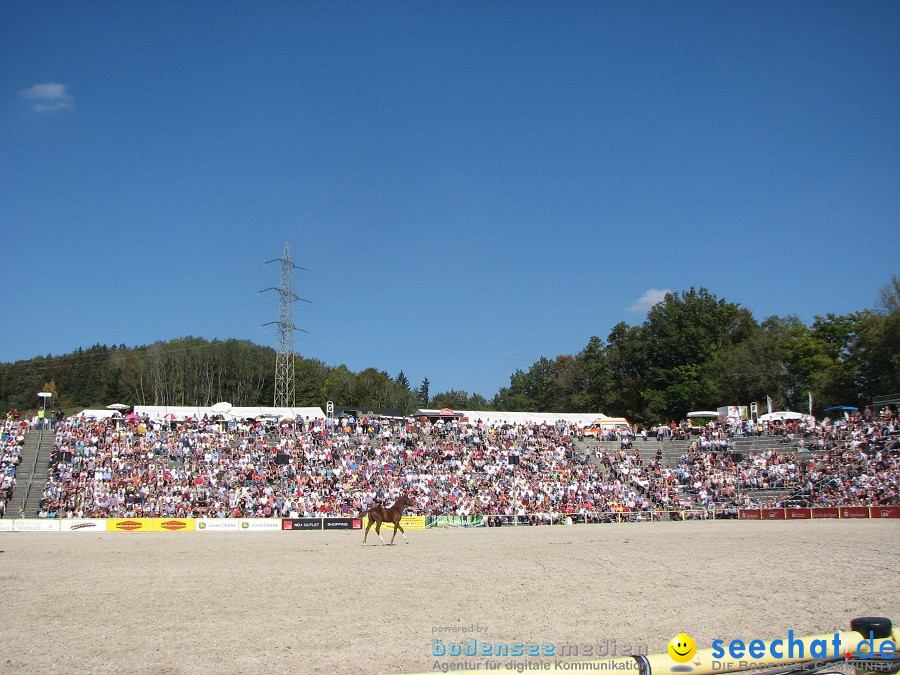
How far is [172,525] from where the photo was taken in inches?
1214

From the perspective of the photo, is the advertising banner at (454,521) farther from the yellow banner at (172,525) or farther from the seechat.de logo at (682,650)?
the seechat.de logo at (682,650)

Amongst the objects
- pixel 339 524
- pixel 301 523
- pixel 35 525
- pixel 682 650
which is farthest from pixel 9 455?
pixel 682 650

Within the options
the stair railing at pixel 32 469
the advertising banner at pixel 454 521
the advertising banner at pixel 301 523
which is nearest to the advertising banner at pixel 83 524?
the stair railing at pixel 32 469

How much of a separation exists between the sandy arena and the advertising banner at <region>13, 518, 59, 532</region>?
33.3 feet

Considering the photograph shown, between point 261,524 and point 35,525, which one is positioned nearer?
point 35,525

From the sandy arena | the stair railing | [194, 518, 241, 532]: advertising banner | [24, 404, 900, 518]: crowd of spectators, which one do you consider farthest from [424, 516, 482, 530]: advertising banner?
the stair railing

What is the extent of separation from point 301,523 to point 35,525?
37.1 ft

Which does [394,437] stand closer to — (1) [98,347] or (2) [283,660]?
(2) [283,660]

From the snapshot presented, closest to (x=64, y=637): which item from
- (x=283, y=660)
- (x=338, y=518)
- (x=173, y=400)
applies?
(x=283, y=660)

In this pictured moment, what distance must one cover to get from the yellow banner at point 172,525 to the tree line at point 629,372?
5058cm

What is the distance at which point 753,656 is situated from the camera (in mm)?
3541

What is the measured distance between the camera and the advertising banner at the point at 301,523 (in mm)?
30938

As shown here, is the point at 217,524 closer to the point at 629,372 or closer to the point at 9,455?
the point at 9,455

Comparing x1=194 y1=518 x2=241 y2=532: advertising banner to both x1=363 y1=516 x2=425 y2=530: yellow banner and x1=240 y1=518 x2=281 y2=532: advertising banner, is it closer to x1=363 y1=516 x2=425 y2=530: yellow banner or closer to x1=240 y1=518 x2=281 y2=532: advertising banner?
x1=240 y1=518 x2=281 y2=532: advertising banner
